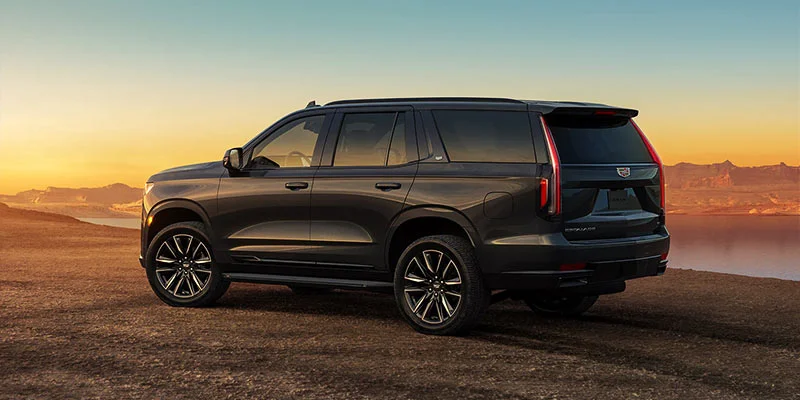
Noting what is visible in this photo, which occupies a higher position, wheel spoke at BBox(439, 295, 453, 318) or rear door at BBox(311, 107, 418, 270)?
rear door at BBox(311, 107, 418, 270)

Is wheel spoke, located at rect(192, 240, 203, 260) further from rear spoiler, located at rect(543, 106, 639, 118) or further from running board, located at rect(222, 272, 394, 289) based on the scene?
rear spoiler, located at rect(543, 106, 639, 118)

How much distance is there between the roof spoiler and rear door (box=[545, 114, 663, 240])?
0.21ft

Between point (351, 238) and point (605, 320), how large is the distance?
2677 mm

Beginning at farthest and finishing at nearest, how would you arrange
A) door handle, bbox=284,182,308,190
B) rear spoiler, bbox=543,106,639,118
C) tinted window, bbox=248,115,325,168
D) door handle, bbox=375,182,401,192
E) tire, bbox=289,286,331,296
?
tire, bbox=289,286,331,296 → tinted window, bbox=248,115,325,168 → door handle, bbox=284,182,308,190 → door handle, bbox=375,182,401,192 → rear spoiler, bbox=543,106,639,118

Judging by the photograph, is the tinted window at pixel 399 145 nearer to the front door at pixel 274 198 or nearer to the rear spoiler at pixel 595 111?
the front door at pixel 274 198

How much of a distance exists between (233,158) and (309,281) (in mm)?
1466

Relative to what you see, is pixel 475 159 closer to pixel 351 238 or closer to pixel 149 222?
pixel 351 238

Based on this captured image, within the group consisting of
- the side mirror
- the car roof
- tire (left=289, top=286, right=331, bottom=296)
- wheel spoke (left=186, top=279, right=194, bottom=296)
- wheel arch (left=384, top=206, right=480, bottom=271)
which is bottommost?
tire (left=289, top=286, right=331, bottom=296)

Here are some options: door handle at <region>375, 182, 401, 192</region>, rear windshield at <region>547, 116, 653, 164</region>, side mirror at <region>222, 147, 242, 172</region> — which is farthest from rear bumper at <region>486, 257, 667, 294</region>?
side mirror at <region>222, 147, 242, 172</region>

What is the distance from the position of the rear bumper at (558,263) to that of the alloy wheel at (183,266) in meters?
3.41

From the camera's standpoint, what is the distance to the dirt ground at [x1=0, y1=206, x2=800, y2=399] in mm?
6438

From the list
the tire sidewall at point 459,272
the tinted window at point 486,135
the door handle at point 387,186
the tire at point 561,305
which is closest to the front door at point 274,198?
the door handle at point 387,186

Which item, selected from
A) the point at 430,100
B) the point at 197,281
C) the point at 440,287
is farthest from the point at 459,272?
the point at 197,281

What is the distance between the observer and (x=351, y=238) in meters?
8.92
